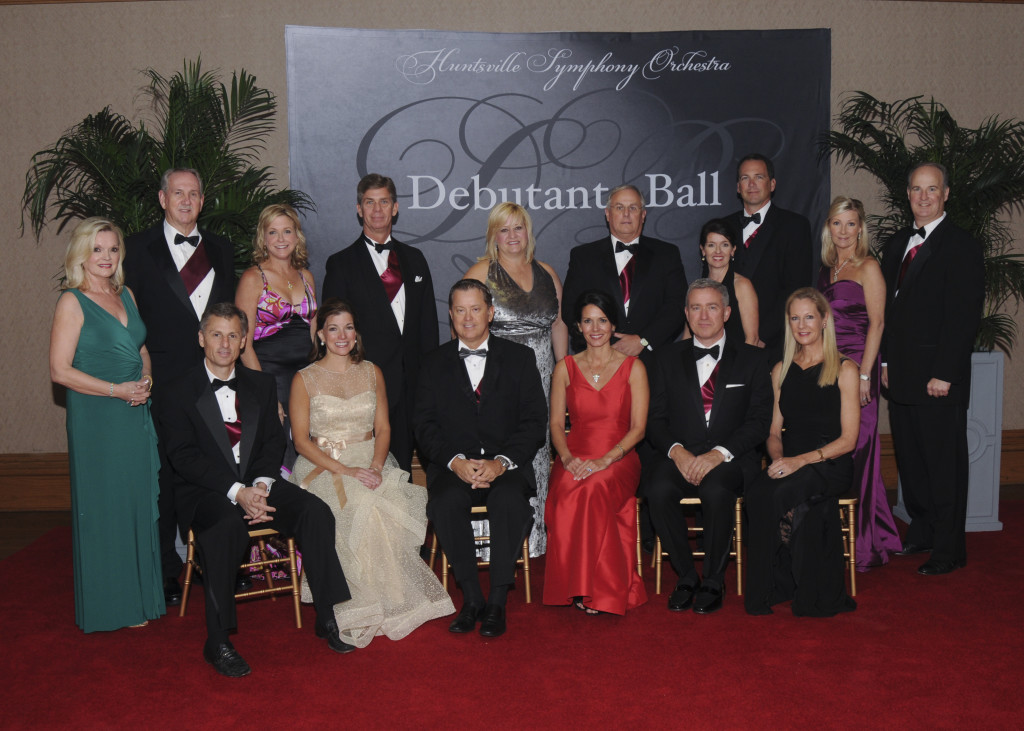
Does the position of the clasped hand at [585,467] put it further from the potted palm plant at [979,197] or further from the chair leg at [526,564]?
the potted palm plant at [979,197]

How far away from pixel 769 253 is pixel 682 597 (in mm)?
2004

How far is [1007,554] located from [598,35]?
393cm

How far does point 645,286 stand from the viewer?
5.02 metres

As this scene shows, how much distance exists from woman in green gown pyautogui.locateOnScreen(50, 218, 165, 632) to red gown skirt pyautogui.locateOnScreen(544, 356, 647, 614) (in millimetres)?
1865

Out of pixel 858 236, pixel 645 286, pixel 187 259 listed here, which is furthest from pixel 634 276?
pixel 187 259

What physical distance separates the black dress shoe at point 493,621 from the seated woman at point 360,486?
0.18m

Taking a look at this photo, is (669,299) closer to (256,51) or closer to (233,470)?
(233,470)

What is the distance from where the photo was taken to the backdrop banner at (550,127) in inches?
235

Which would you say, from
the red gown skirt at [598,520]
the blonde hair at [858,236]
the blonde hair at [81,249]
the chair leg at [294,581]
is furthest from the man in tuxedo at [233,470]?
the blonde hair at [858,236]

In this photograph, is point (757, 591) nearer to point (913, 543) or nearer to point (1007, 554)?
point (913, 543)

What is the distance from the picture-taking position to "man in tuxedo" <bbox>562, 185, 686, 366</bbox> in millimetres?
5008

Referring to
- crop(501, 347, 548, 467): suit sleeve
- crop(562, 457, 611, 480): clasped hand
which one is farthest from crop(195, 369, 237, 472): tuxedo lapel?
crop(562, 457, 611, 480): clasped hand

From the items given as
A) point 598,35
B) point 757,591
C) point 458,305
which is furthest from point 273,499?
point 598,35

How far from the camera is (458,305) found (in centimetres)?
443
